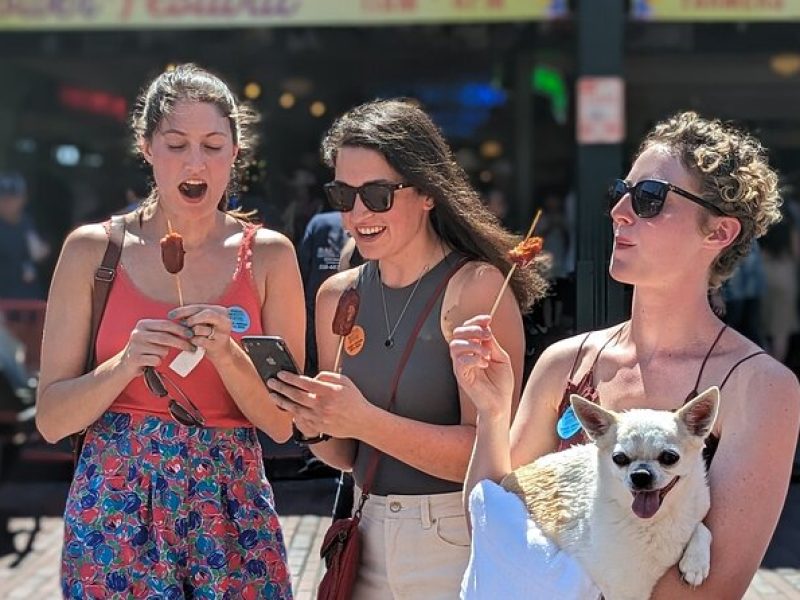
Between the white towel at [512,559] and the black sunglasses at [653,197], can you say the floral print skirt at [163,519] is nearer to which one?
the white towel at [512,559]

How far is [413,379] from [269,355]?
→ 1.43 feet

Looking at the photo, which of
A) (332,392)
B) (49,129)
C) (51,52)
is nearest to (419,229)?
(332,392)

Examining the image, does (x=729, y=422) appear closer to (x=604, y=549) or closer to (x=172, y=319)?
(x=604, y=549)

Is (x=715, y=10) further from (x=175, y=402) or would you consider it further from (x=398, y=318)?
(x=175, y=402)

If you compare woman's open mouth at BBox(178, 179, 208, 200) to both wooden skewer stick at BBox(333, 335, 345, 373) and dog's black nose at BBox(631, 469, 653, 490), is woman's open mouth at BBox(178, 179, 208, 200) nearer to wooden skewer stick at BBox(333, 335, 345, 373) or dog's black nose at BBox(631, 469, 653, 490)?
wooden skewer stick at BBox(333, 335, 345, 373)

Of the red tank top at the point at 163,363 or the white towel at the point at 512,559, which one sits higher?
the red tank top at the point at 163,363

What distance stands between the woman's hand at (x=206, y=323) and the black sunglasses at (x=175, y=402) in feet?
0.51

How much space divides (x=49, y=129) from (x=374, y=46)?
179 inches

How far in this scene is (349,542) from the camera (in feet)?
8.79

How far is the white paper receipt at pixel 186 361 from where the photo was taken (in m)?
2.53

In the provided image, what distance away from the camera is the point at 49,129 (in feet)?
45.3

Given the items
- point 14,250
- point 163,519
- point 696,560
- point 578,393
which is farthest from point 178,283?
point 14,250

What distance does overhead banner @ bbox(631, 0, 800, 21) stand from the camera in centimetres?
745

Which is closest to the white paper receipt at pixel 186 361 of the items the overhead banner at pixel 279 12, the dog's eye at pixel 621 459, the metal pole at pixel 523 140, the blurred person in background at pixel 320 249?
the dog's eye at pixel 621 459
